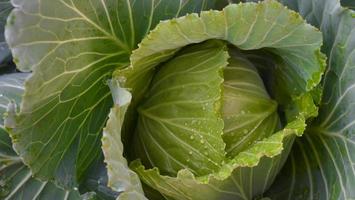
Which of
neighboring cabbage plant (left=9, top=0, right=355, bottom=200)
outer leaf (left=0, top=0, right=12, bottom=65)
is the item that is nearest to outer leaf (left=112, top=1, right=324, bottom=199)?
neighboring cabbage plant (left=9, top=0, right=355, bottom=200)

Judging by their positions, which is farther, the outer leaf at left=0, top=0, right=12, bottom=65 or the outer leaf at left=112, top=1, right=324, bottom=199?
the outer leaf at left=0, top=0, right=12, bottom=65

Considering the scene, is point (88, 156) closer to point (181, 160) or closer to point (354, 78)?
point (181, 160)

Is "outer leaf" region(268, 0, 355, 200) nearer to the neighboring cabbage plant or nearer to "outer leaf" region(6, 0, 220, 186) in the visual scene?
the neighboring cabbage plant

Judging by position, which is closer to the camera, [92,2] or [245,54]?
[92,2]

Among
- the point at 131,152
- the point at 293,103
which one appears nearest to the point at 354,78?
the point at 293,103

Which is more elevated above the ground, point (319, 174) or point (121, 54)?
point (121, 54)

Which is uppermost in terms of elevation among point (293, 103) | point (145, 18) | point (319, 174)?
point (145, 18)

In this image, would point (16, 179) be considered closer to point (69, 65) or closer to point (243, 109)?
point (69, 65)
